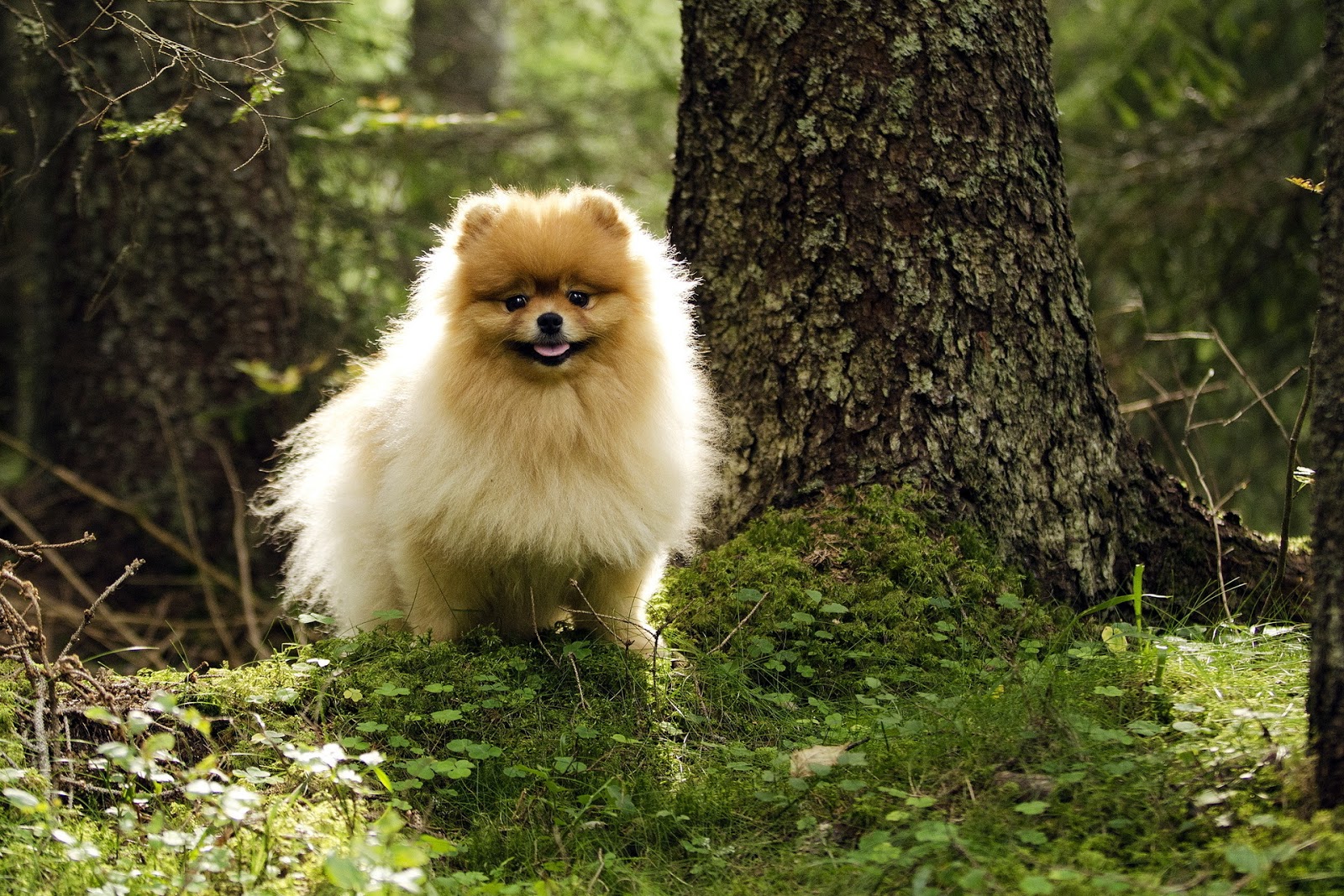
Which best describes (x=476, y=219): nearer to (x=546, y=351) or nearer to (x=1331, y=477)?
(x=546, y=351)

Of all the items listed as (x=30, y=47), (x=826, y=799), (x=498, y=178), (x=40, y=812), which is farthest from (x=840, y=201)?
(x=498, y=178)

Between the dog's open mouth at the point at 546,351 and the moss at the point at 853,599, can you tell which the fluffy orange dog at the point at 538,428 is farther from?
the moss at the point at 853,599

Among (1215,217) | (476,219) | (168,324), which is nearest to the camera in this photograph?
(476,219)

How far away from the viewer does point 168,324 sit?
6262 millimetres

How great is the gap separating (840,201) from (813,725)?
177 cm

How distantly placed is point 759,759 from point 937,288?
1.70m

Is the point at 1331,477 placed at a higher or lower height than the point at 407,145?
lower

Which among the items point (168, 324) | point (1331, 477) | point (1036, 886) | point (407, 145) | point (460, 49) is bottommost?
point (1036, 886)

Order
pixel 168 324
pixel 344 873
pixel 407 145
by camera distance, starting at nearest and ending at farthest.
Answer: pixel 344 873, pixel 168 324, pixel 407 145

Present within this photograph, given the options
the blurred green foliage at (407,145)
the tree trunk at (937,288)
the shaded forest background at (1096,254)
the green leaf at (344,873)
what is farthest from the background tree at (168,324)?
the green leaf at (344,873)

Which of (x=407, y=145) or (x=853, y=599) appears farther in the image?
(x=407, y=145)

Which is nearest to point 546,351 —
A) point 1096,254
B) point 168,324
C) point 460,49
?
point 168,324

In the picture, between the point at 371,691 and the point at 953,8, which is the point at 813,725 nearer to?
the point at 371,691

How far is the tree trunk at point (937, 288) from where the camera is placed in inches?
151
